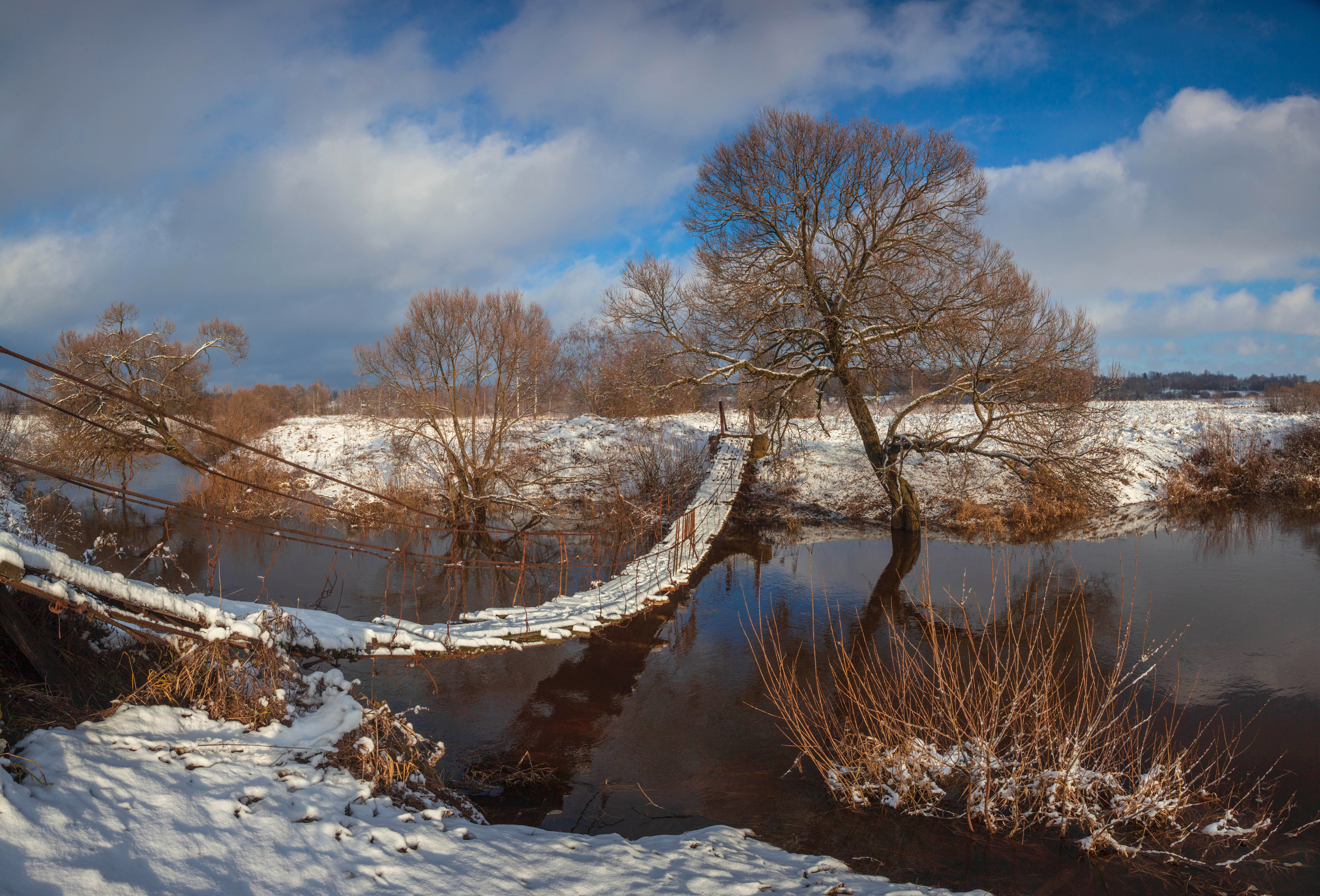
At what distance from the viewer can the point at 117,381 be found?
1633cm

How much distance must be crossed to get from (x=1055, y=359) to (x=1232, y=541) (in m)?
5.64

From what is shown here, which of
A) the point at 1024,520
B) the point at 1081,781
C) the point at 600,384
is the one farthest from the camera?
the point at 600,384

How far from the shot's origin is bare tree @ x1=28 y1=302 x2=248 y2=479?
1562 centimetres

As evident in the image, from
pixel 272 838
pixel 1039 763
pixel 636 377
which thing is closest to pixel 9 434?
pixel 636 377

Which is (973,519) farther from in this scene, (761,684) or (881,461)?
(761,684)

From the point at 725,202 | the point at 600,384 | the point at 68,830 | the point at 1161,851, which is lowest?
the point at 1161,851

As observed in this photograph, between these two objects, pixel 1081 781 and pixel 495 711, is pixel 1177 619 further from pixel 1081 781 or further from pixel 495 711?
pixel 495 711

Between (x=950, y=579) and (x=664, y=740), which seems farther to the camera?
(x=950, y=579)

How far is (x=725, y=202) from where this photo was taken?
506 inches

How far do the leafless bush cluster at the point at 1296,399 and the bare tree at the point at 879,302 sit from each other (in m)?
17.2

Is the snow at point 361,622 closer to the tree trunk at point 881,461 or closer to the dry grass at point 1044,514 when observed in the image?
the tree trunk at point 881,461

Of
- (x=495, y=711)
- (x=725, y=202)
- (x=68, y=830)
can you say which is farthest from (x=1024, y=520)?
(x=68, y=830)

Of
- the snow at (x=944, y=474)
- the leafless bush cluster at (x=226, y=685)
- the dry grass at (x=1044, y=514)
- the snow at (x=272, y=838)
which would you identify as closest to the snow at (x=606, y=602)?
the leafless bush cluster at (x=226, y=685)

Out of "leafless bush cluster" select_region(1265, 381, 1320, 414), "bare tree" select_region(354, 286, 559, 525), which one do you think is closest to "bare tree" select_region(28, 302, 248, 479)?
"bare tree" select_region(354, 286, 559, 525)
